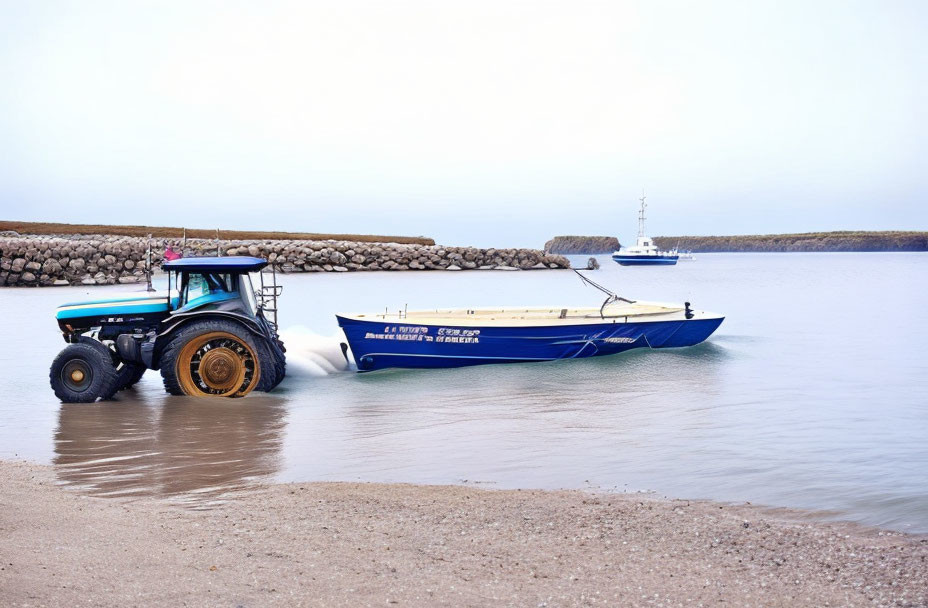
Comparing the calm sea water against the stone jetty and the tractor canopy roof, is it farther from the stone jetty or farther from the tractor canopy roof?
the stone jetty

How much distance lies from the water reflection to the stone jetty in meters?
15.6

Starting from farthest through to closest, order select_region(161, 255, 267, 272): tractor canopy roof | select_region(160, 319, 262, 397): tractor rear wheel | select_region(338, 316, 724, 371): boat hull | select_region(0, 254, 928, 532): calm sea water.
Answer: select_region(338, 316, 724, 371): boat hull, select_region(161, 255, 267, 272): tractor canopy roof, select_region(160, 319, 262, 397): tractor rear wheel, select_region(0, 254, 928, 532): calm sea water

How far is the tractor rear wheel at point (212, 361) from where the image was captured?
1046 cm

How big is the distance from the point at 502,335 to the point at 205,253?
34058mm

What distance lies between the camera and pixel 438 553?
5023 mm

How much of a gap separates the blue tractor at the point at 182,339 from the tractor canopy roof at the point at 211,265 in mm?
13

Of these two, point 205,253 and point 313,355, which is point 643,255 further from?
point 313,355

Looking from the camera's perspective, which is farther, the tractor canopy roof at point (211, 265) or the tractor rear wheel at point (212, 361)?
the tractor canopy roof at point (211, 265)

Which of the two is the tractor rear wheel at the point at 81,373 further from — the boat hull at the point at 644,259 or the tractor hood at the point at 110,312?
the boat hull at the point at 644,259

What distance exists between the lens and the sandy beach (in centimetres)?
436

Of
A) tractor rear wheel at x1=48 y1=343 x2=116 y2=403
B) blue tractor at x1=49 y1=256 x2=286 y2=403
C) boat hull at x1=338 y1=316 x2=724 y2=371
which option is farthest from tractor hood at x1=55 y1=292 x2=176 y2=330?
boat hull at x1=338 y1=316 x2=724 y2=371

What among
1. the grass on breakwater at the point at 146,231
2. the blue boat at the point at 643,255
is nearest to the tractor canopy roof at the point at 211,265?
the grass on breakwater at the point at 146,231

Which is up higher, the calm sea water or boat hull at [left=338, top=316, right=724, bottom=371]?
boat hull at [left=338, top=316, right=724, bottom=371]

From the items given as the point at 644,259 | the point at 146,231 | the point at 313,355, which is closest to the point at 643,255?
the point at 644,259
